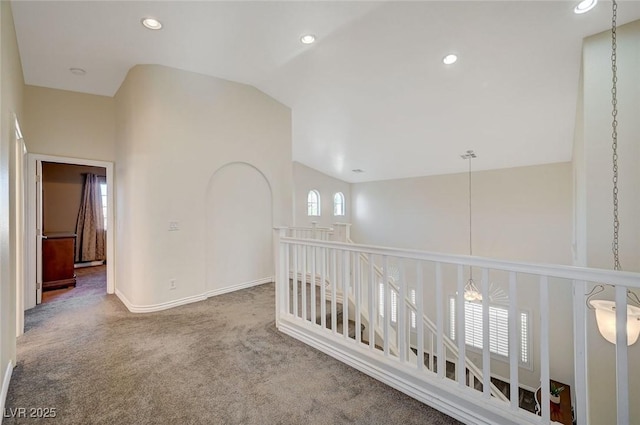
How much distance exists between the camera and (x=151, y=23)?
2885 mm

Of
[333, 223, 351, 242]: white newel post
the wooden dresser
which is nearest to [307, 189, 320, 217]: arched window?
[333, 223, 351, 242]: white newel post

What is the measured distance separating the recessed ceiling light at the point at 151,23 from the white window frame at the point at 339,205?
693cm

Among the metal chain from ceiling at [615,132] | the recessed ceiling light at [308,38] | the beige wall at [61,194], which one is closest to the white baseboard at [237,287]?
the recessed ceiling light at [308,38]

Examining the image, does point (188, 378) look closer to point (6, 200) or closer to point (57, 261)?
point (6, 200)

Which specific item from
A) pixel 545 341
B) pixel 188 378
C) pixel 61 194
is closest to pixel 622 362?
pixel 545 341

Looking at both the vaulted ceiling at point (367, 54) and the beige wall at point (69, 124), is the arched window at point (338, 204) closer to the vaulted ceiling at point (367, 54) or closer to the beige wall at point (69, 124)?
the vaulted ceiling at point (367, 54)

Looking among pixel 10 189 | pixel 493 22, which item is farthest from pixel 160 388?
pixel 493 22

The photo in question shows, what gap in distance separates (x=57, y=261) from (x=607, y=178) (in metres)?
7.16

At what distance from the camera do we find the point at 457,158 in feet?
21.1

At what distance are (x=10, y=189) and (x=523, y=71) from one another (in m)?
5.21

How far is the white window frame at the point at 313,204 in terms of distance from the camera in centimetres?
865

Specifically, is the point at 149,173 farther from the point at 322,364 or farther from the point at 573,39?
the point at 573,39

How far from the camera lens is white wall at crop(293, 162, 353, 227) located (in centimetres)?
823

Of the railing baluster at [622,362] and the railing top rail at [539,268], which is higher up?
the railing top rail at [539,268]
